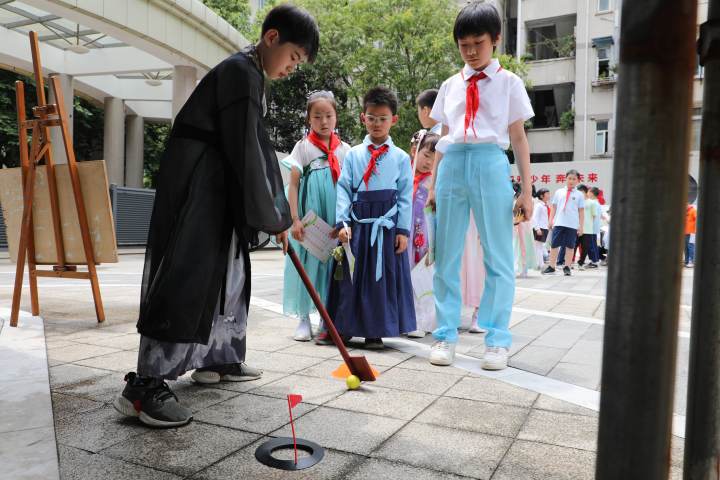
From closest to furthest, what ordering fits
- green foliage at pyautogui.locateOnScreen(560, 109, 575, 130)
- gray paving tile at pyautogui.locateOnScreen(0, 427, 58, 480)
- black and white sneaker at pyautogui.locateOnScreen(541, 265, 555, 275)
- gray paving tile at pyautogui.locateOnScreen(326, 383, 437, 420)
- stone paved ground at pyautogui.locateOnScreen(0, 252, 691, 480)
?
gray paving tile at pyautogui.locateOnScreen(0, 427, 58, 480) → stone paved ground at pyautogui.locateOnScreen(0, 252, 691, 480) → gray paving tile at pyautogui.locateOnScreen(326, 383, 437, 420) → black and white sneaker at pyautogui.locateOnScreen(541, 265, 555, 275) → green foliage at pyautogui.locateOnScreen(560, 109, 575, 130)

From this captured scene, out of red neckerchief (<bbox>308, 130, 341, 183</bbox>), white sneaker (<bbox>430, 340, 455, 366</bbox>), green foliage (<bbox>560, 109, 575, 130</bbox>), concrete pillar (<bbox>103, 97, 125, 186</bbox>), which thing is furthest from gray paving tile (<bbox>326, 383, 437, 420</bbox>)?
green foliage (<bbox>560, 109, 575, 130</bbox>)

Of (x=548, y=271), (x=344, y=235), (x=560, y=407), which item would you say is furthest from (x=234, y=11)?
(x=560, y=407)

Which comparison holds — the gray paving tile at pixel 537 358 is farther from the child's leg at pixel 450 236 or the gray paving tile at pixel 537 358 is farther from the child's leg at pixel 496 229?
the child's leg at pixel 450 236

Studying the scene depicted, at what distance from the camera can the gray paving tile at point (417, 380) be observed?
9.24 ft

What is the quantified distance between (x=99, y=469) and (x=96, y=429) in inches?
15.8

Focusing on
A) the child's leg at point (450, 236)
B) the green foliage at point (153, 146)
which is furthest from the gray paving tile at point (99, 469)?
the green foliage at point (153, 146)

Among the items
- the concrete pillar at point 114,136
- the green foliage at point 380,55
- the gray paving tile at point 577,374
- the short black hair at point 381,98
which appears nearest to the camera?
the gray paving tile at point 577,374

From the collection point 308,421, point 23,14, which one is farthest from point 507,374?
point 23,14

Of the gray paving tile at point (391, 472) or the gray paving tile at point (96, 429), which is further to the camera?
the gray paving tile at point (96, 429)

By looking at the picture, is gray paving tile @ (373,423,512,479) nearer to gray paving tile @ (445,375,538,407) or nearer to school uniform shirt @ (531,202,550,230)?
gray paving tile @ (445,375,538,407)

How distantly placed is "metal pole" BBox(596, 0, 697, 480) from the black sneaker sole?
175 centimetres

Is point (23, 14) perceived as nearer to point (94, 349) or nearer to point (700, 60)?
point (94, 349)

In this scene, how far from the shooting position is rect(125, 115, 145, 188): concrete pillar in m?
20.3

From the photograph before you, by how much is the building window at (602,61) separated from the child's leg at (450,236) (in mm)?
22012
